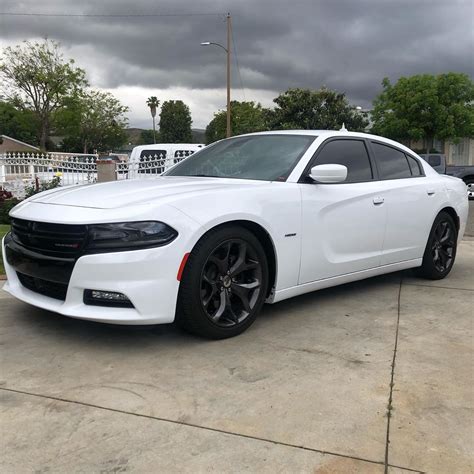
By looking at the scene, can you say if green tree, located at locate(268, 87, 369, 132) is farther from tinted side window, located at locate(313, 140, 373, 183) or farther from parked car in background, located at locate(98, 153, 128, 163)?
tinted side window, located at locate(313, 140, 373, 183)

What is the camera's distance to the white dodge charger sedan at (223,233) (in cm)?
317

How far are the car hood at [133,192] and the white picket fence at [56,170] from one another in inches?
336

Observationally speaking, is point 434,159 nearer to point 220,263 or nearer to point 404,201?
point 404,201

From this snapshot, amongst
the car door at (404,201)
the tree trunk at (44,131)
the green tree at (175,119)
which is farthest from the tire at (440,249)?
the green tree at (175,119)

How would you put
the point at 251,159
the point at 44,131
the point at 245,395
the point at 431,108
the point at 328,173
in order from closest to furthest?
the point at 245,395, the point at 328,173, the point at 251,159, the point at 431,108, the point at 44,131

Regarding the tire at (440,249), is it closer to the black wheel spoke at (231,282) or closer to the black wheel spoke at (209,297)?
the black wheel spoke at (231,282)

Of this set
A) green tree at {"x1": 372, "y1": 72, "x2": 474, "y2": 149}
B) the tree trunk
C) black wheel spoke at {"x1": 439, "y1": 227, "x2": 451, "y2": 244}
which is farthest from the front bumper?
the tree trunk

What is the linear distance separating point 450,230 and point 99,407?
430 cm

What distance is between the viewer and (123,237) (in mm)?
3166

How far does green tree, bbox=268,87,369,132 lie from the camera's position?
1430 inches

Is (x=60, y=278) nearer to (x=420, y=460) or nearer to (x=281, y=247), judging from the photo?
(x=281, y=247)

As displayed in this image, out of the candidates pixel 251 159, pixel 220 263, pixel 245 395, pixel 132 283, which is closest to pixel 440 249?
pixel 251 159

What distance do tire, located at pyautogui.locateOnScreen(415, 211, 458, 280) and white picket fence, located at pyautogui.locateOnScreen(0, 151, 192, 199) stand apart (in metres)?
7.92

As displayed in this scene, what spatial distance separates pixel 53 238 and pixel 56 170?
1050 centimetres
